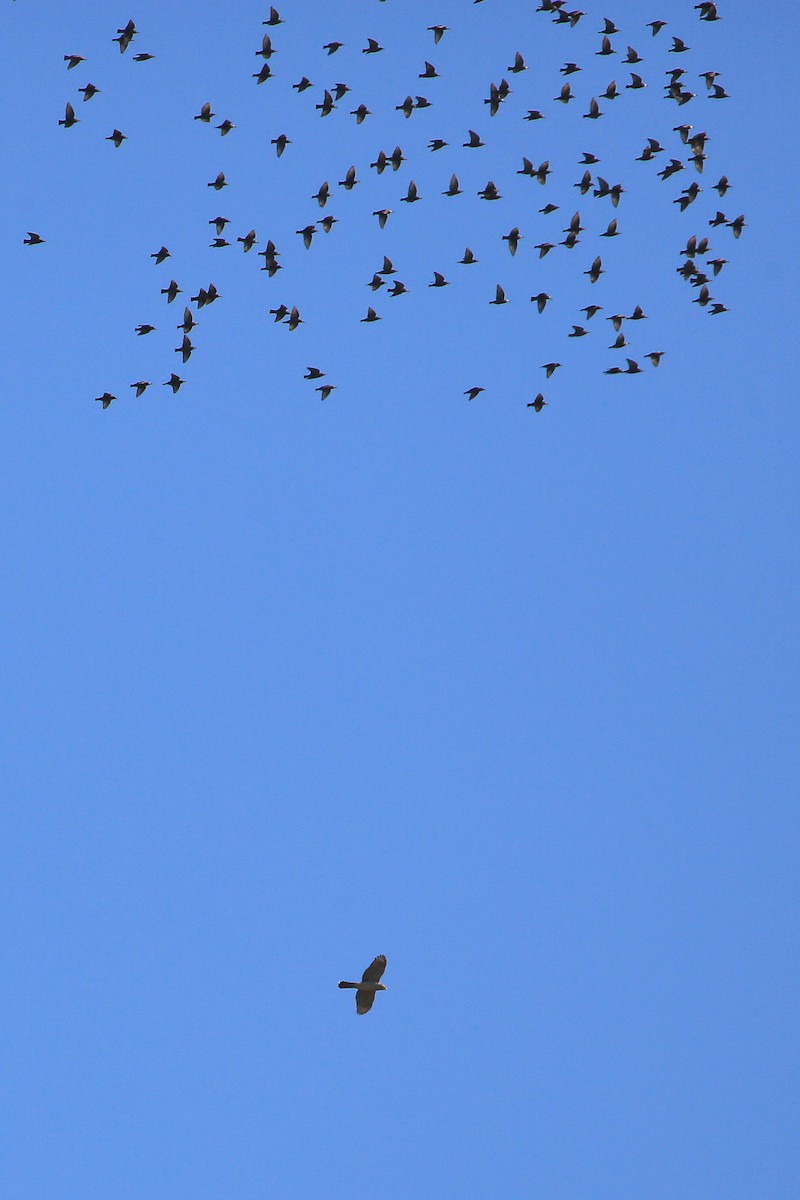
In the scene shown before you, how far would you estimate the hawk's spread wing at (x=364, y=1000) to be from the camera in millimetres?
76750

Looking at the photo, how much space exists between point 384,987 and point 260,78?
28.3 meters

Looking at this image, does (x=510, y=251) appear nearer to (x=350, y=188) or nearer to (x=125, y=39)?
(x=350, y=188)

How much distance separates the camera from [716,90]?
89.8m

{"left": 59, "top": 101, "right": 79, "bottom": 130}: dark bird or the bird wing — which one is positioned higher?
{"left": 59, "top": 101, "right": 79, "bottom": 130}: dark bird

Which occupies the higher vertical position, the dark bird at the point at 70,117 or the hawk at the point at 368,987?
the dark bird at the point at 70,117

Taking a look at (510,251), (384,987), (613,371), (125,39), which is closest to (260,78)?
(125,39)

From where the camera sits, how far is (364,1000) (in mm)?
77062

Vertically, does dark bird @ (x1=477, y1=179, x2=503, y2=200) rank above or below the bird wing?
above

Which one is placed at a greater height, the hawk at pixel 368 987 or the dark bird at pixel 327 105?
the dark bird at pixel 327 105

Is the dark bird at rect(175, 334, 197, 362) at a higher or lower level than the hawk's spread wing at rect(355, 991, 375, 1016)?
higher

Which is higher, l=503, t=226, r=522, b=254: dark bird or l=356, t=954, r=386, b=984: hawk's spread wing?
l=503, t=226, r=522, b=254: dark bird

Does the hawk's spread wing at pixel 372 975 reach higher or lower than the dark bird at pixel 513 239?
lower

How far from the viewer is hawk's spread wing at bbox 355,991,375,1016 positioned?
76.8m

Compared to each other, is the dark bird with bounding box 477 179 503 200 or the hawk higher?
the dark bird with bounding box 477 179 503 200
